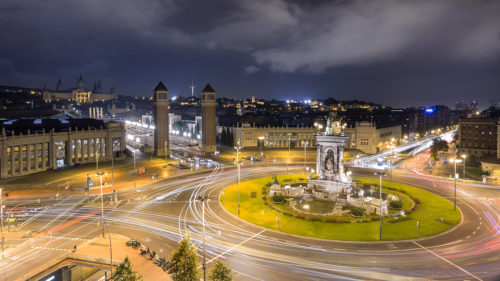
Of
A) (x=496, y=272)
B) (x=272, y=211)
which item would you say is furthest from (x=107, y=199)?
(x=496, y=272)

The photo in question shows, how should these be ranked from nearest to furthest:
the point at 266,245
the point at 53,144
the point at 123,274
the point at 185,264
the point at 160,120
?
the point at 123,274
the point at 185,264
the point at 266,245
the point at 53,144
the point at 160,120

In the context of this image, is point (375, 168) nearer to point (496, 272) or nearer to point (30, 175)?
point (496, 272)

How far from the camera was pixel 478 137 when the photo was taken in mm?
103000

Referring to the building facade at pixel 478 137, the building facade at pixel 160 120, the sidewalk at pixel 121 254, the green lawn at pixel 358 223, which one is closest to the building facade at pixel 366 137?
the building facade at pixel 478 137

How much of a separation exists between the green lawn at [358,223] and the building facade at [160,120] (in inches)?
2463

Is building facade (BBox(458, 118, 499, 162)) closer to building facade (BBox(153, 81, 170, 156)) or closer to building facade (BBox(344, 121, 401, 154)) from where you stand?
building facade (BBox(344, 121, 401, 154))

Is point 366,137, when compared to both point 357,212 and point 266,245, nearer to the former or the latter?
point 357,212

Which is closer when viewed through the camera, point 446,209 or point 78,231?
point 78,231

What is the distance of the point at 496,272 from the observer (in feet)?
101

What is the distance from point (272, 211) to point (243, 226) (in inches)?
329

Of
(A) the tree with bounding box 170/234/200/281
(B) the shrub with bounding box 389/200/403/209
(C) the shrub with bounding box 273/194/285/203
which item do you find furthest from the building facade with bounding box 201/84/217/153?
(A) the tree with bounding box 170/234/200/281

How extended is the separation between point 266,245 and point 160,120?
3483 inches

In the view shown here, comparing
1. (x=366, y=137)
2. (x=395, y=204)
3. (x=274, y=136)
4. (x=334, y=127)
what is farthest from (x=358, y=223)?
(x=274, y=136)

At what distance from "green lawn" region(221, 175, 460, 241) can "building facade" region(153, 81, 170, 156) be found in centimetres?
6256
